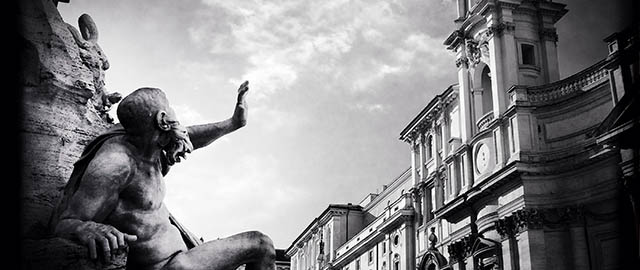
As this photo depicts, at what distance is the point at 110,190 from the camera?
135 inches

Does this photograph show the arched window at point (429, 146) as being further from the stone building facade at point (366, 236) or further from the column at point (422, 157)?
the stone building facade at point (366, 236)

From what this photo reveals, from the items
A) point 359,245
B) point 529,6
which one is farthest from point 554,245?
point 359,245

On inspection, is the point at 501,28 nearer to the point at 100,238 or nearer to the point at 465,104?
the point at 465,104

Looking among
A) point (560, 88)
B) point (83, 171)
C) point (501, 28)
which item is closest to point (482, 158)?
point (560, 88)

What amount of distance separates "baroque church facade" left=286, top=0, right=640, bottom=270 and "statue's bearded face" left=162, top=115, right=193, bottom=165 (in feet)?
57.9

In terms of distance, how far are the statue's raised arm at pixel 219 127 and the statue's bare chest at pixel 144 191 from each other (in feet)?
1.82

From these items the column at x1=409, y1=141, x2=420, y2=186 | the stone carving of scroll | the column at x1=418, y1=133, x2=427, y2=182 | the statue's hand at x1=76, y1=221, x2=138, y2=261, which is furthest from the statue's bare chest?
the column at x1=409, y1=141, x2=420, y2=186

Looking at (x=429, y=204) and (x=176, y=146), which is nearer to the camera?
(x=176, y=146)

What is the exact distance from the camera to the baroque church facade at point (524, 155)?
22136 millimetres

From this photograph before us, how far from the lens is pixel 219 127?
4336 millimetres

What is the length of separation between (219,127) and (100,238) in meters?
1.40

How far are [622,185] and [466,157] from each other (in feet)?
32.2

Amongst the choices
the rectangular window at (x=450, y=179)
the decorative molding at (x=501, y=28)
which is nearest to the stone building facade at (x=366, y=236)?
the rectangular window at (x=450, y=179)

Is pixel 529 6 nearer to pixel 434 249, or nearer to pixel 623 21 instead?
Result: pixel 623 21
